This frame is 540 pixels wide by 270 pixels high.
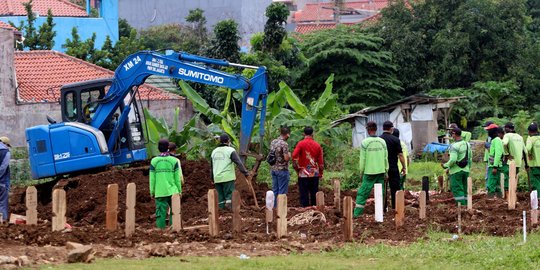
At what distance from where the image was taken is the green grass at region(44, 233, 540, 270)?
44.2 ft

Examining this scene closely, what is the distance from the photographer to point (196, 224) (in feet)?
61.7

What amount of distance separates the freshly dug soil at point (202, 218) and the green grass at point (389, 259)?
3.99ft

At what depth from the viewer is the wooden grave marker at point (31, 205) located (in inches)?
704

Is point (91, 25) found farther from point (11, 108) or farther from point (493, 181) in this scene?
point (493, 181)

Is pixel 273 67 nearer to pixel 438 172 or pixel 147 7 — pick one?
pixel 438 172

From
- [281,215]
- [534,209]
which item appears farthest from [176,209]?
[534,209]

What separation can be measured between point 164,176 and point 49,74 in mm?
24293

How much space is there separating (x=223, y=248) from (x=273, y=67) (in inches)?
1010

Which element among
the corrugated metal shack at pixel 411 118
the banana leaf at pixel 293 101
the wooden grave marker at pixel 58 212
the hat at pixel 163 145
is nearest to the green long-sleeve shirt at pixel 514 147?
the banana leaf at pixel 293 101

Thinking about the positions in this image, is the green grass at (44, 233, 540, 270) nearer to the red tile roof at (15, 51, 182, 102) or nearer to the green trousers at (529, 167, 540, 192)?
the green trousers at (529, 167, 540, 192)

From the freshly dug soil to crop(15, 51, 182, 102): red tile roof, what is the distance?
45.0 feet

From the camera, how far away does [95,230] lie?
17.2 meters

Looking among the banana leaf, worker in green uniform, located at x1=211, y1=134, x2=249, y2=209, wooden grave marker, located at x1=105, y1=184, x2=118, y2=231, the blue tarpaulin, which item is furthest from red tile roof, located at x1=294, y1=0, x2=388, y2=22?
wooden grave marker, located at x1=105, y1=184, x2=118, y2=231

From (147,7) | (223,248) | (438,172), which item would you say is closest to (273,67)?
(438,172)
